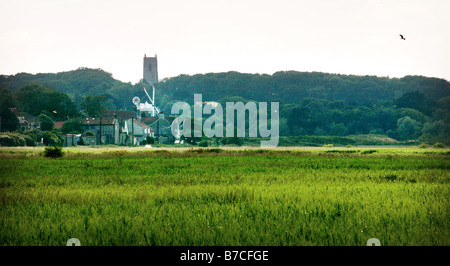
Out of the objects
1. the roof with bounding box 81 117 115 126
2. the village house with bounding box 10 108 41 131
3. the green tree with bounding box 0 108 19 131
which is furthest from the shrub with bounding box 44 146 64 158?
the village house with bounding box 10 108 41 131

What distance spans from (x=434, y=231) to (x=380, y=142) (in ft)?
413

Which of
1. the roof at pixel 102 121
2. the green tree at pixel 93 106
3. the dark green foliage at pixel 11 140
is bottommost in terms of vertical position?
the dark green foliage at pixel 11 140

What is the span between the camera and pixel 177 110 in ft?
583

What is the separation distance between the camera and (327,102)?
159375 mm

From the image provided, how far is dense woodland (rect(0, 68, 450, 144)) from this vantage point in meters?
118

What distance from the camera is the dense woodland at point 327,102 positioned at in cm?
11775

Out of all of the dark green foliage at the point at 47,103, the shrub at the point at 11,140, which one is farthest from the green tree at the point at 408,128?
the shrub at the point at 11,140

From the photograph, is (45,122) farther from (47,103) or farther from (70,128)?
(47,103)

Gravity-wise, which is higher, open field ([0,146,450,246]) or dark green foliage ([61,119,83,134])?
dark green foliage ([61,119,83,134])

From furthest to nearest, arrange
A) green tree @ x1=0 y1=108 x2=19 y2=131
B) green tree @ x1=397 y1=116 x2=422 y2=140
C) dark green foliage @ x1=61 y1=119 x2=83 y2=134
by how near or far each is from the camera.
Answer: green tree @ x1=397 y1=116 x2=422 y2=140, dark green foliage @ x1=61 y1=119 x2=83 y2=134, green tree @ x1=0 y1=108 x2=19 y2=131

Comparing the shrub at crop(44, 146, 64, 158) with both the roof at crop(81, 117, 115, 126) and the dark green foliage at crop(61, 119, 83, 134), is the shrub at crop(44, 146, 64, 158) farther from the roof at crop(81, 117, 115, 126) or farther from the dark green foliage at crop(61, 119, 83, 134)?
the roof at crop(81, 117, 115, 126)

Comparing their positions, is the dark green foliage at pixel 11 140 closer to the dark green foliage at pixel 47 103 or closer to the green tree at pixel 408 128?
the dark green foliage at pixel 47 103

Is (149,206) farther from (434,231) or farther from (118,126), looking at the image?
(118,126)
